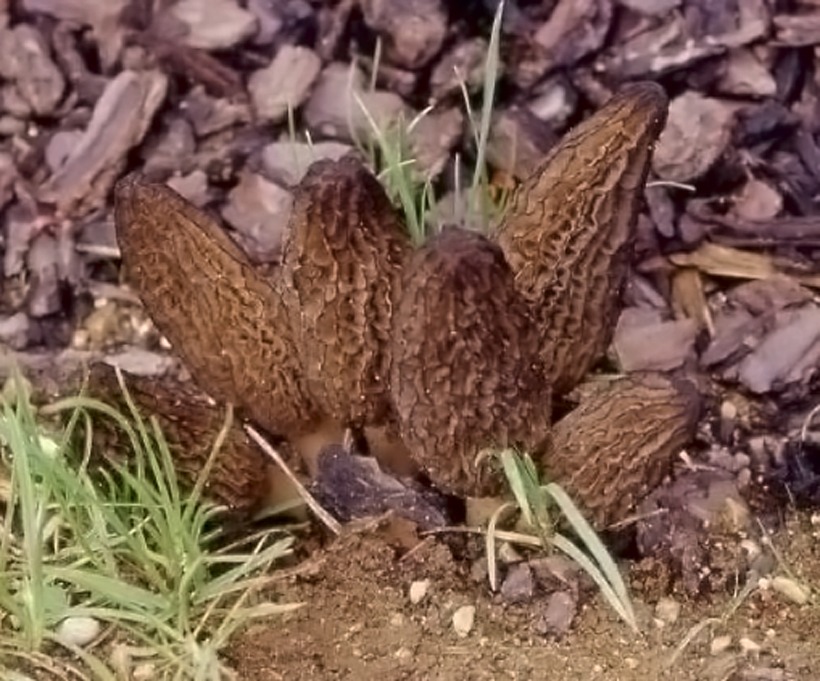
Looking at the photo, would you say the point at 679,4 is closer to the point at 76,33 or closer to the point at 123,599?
the point at 76,33

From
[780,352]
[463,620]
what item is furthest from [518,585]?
[780,352]

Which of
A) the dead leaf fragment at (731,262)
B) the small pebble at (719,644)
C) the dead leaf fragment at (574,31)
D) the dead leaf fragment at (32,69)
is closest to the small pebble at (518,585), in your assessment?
the small pebble at (719,644)

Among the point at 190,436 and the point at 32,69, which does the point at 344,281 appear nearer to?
the point at 190,436

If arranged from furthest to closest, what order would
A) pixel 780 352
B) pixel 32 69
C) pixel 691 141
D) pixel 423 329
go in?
pixel 32 69
pixel 691 141
pixel 780 352
pixel 423 329

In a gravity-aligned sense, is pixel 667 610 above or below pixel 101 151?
below

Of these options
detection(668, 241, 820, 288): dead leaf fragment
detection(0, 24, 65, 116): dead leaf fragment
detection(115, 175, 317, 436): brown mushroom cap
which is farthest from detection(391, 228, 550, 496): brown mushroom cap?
detection(0, 24, 65, 116): dead leaf fragment

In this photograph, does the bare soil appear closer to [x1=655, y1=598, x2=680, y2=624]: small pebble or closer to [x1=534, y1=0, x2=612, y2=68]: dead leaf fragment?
[x1=655, y1=598, x2=680, y2=624]: small pebble
